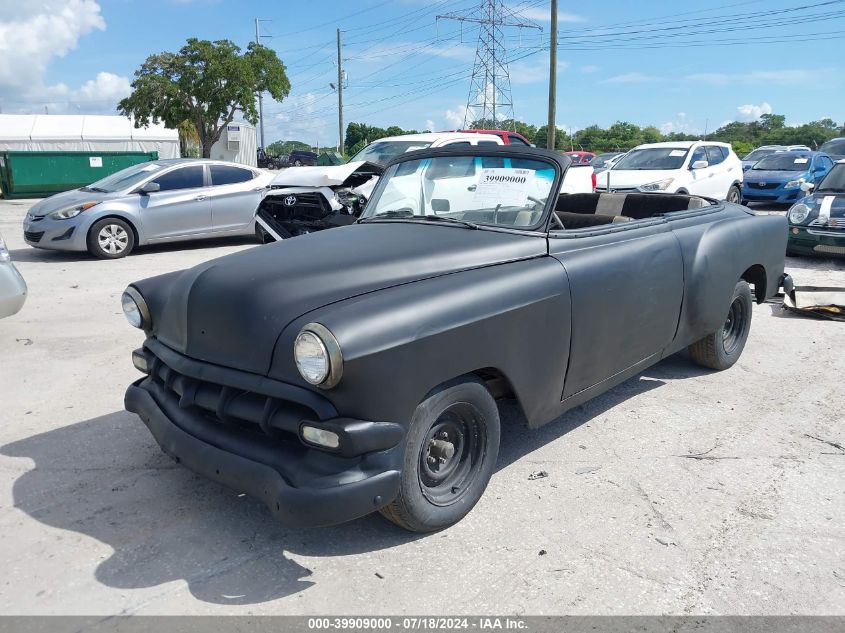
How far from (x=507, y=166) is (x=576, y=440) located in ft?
5.44

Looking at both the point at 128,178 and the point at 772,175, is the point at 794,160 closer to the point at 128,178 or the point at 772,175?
the point at 772,175

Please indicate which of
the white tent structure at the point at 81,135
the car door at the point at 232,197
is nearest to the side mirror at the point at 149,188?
the car door at the point at 232,197

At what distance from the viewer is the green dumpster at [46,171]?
19656mm

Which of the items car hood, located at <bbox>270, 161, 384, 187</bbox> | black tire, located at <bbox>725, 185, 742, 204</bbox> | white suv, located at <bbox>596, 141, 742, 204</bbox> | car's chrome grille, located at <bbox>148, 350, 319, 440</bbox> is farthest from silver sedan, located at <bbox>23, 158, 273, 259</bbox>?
black tire, located at <bbox>725, 185, 742, 204</bbox>

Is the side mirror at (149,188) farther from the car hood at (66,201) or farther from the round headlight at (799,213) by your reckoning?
the round headlight at (799,213)

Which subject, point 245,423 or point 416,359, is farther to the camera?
point 245,423

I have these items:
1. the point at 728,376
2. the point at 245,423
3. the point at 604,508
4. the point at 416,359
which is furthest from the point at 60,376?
the point at 728,376

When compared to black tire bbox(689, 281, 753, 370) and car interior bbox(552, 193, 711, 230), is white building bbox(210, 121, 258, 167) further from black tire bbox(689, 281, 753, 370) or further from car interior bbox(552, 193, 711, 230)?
black tire bbox(689, 281, 753, 370)

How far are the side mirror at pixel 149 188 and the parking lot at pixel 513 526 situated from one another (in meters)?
6.21

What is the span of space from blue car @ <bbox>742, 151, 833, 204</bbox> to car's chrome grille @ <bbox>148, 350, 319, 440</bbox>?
16.1 metres

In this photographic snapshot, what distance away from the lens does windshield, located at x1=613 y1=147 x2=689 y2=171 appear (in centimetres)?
1317

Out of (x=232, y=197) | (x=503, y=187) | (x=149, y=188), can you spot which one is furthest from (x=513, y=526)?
(x=232, y=197)

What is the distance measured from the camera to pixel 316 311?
284 cm
